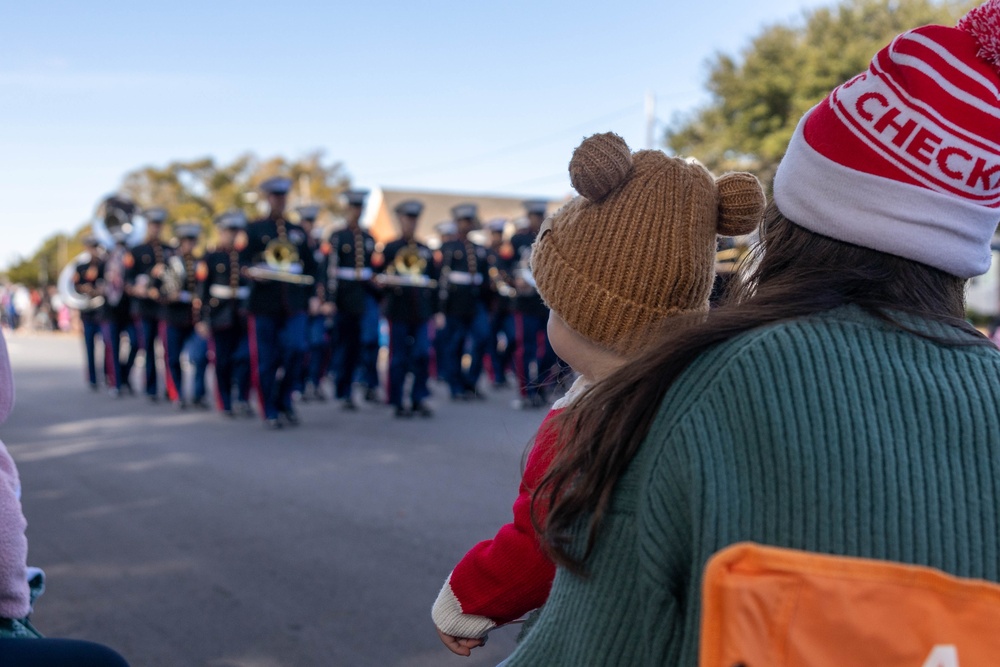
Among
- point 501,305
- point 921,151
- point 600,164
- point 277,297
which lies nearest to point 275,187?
point 277,297

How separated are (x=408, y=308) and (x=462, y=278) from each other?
5.24 ft

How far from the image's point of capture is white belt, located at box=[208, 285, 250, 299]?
10633 mm

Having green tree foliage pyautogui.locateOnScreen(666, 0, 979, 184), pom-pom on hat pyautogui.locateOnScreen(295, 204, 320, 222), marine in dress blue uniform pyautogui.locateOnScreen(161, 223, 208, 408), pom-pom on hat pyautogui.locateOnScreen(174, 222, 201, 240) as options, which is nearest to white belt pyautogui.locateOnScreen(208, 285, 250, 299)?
marine in dress blue uniform pyautogui.locateOnScreen(161, 223, 208, 408)

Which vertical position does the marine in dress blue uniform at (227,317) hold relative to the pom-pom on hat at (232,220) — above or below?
below

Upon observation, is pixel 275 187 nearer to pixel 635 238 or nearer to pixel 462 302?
pixel 462 302

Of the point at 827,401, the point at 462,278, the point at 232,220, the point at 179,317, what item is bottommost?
the point at 179,317

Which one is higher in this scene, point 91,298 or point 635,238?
point 635,238

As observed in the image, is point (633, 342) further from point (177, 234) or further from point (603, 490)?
point (177, 234)

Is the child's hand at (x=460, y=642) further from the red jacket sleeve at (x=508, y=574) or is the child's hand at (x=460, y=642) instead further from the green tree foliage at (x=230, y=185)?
the green tree foliage at (x=230, y=185)

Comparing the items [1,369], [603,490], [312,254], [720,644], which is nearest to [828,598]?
[720,644]

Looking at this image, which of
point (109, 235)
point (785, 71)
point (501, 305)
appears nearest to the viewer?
point (501, 305)

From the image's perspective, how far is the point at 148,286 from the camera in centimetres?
1293

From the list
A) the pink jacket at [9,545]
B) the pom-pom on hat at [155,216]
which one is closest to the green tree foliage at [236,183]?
the pom-pom on hat at [155,216]

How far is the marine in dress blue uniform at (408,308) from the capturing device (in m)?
10.7
